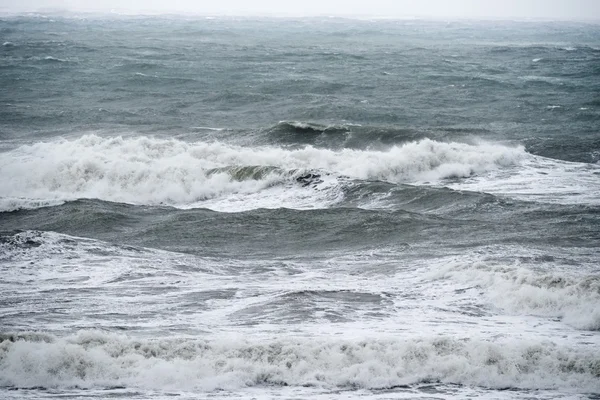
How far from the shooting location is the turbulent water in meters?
9.77

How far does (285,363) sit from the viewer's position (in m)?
9.89

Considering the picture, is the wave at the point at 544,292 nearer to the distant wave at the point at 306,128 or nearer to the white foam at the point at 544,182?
the white foam at the point at 544,182

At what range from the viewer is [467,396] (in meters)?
9.12

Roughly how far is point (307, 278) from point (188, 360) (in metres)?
4.23

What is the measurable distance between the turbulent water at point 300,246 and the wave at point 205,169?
84mm

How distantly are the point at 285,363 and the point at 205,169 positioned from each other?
1435 cm

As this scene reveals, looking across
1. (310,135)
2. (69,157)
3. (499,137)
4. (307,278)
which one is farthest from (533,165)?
(69,157)

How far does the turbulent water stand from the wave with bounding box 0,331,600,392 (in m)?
0.03

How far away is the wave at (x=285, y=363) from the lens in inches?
376

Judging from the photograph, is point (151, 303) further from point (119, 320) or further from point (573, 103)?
point (573, 103)

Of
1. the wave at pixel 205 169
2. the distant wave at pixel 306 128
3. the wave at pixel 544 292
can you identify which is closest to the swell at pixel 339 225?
the wave at pixel 205 169

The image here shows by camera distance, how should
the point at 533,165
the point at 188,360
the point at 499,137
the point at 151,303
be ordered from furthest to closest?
the point at 499,137, the point at 533,165, the point at 151,303, the point at 188,360

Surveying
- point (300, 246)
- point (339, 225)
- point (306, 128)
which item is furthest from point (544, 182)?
point (306, 128)

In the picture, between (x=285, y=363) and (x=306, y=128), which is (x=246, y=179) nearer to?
(x=306, y=128)
